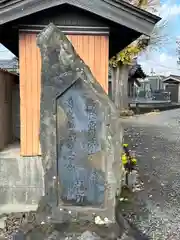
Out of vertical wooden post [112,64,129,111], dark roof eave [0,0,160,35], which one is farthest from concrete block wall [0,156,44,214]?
vertical wooden post [112,64,129,111]

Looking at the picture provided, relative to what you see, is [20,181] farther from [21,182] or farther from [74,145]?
[74,145]

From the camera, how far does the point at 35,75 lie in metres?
6.50

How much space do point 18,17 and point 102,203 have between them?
3.57m

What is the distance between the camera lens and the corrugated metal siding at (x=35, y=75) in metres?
6.48

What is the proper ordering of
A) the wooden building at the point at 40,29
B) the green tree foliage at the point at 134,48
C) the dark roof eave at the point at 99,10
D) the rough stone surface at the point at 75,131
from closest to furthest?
the rough stone surface at the point at 75,131 < the dark roof eave at the point at 99,10 < the wooden building at the point at 40,29 < the green tree foliage at the point at 134,48

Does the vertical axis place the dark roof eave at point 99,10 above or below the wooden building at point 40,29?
above

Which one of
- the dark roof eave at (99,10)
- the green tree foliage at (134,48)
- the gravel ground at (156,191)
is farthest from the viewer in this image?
the green tree foliage at (134,48)

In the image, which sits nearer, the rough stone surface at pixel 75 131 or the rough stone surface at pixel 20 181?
the rough stone surface at pixel 75 131

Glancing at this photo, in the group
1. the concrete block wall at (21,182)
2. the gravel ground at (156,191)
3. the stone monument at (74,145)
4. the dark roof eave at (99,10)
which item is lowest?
the gravel ground at (156,191)

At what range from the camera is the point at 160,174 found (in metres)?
9.03

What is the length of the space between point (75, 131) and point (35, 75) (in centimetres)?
260

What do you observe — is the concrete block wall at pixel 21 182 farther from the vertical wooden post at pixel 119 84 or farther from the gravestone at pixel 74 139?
the vertical wooden post at pixel 119 84

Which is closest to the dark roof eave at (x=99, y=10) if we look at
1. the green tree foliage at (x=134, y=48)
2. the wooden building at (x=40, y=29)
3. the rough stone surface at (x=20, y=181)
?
the wooden building at (x=40, y=29)

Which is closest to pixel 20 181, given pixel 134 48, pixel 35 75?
pixel 35 75
